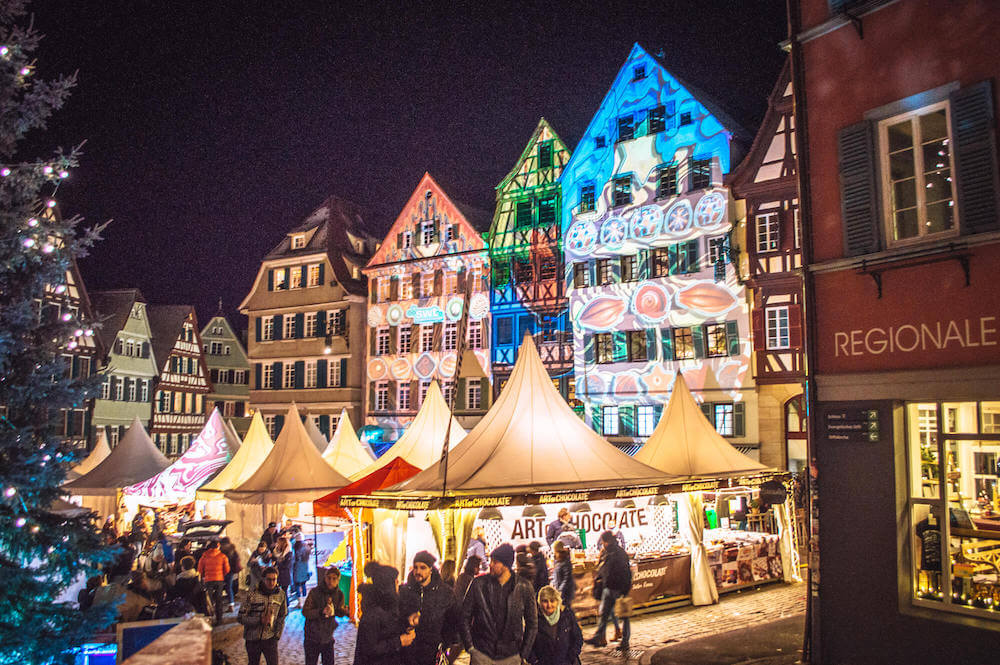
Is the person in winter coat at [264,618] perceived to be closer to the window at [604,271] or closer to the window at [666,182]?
the window at [666,182]

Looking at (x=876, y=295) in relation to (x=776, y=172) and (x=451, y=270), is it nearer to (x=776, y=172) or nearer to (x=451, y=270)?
(x=776, y=172)

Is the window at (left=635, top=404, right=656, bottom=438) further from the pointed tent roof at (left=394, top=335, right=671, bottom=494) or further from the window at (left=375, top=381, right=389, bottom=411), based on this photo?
the pointed tent roof at (left=394, top=335, right=671, bottom=494)

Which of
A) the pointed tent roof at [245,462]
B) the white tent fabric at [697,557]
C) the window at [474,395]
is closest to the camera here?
the white tent fabric at [697,557]

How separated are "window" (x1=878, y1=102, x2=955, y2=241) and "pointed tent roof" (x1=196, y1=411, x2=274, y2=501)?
15288 mm

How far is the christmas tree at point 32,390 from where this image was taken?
309 inches

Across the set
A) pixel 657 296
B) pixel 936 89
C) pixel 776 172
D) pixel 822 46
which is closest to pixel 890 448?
pixel 936 89

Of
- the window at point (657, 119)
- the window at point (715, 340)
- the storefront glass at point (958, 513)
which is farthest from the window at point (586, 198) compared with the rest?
the storefront glass at point (958, 513)

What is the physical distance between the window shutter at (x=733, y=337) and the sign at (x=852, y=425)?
55.7 feet

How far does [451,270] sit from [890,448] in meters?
28.3

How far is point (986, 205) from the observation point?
8.34m

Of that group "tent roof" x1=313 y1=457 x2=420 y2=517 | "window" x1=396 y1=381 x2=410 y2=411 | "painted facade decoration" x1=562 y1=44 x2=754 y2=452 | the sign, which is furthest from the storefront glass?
"window" x1=396 y1=381 x2=410 y2=411

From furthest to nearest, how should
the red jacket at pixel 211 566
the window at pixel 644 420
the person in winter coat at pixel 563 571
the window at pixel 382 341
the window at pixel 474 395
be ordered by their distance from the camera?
1. the window at pixel 382 341
2. the window at pixel 474 395
3. the window at pixel 644 420
4. the red jacket at pixel 211 566
5. the person in winter coat at pixel 563 571

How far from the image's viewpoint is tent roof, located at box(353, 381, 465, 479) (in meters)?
19.1

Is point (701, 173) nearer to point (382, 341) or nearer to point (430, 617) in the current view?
point (382, 341)
